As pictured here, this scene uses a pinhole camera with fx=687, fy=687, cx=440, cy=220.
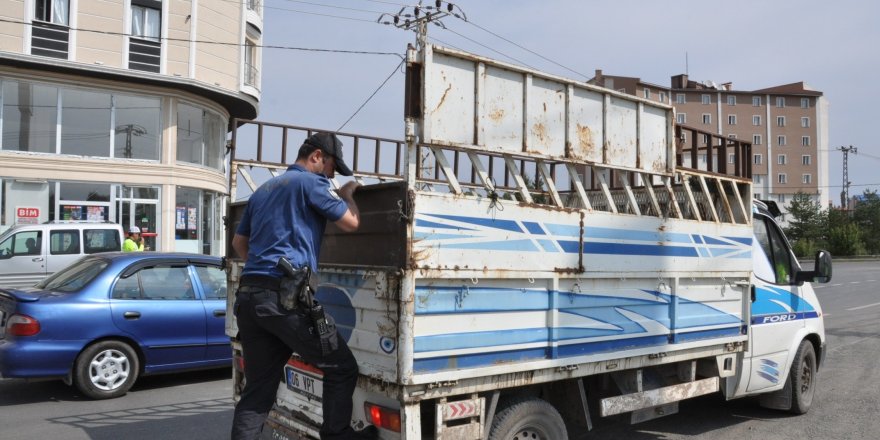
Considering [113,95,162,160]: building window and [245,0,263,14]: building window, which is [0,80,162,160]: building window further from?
[245,0,263,14]: building window

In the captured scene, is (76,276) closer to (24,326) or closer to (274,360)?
(24,326)

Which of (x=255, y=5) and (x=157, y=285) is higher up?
(x=255, y=5)

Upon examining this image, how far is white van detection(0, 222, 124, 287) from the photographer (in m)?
12.8

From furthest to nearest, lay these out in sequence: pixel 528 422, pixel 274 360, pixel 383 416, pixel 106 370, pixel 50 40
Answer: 1. pixel 50 40
2. pixel 106 370
3. pixel 528 422
4. pixel 274 360
5. pixel 383 416

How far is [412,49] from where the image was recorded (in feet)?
11.7

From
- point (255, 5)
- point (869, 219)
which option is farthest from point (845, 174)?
point (255, 5)

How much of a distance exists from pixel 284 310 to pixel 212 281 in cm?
469

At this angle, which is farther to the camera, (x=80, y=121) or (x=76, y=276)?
(x=80, y=121)

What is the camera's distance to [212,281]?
7.88 m

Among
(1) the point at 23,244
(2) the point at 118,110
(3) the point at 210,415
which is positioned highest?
(2) the point at 118,110

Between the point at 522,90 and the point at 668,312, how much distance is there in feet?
6.57

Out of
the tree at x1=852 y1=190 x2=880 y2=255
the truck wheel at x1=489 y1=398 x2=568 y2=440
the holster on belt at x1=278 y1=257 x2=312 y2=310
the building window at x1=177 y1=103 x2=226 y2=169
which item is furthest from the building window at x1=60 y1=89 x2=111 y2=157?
the tree at x1=852 y1=190 x2=880 y2=255

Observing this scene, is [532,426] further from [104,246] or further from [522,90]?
[104,246]

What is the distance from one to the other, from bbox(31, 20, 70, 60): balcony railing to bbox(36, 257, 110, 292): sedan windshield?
15.5 m
